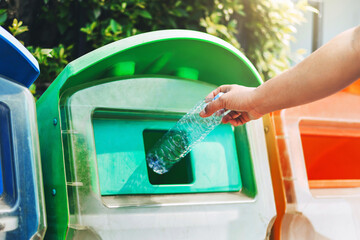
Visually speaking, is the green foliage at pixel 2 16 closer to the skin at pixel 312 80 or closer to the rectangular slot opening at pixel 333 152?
the skin at pixel 312 80

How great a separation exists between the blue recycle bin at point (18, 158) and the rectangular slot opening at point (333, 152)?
1133 millimetres

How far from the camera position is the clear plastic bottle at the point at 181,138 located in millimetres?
1542

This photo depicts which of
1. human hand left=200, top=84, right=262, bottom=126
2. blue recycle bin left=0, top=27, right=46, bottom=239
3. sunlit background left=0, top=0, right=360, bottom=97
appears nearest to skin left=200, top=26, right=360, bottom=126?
human hand left=200, top=84, right=262, bottom=126

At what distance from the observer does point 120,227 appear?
1.29 m

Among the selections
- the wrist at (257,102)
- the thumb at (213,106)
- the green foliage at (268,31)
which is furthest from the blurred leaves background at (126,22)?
the wrist at (257,102)

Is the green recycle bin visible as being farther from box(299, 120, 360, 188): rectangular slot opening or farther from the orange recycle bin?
box(299, 120, 360, 188): rectangular slot opening

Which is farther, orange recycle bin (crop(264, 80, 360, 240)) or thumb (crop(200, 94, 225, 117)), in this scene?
orange recycle bin (crop(264, 80, 360, 240))

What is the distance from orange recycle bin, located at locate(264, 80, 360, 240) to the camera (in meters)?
1.65

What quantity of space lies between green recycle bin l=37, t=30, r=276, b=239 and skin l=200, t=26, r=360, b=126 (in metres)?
0.31

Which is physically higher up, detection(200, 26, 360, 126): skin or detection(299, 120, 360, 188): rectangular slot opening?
detection(200, 26, 360, 126): skin

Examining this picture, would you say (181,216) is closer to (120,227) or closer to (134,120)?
(120,227)

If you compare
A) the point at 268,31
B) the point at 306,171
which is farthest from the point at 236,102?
the point at 268,31

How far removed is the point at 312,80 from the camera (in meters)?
1.07

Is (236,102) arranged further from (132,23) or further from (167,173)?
(132,23)
